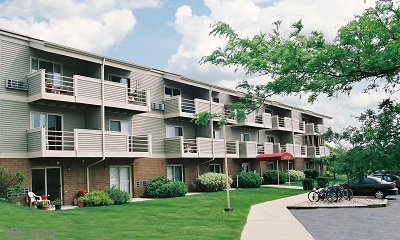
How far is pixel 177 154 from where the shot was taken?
2777 centimetres

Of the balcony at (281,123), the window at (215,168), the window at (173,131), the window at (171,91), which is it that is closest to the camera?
the window at (173,131)

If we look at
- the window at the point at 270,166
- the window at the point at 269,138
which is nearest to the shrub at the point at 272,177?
the window at the point at 270,166

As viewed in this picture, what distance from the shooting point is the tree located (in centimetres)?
362

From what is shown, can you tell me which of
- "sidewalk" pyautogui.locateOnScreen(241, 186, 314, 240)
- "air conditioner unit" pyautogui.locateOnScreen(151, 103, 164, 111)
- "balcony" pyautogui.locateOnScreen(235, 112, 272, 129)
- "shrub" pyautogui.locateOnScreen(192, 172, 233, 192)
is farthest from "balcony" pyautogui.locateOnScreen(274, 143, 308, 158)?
"sidewalk" pyautogui.locateOnScreen(241, 186, 314, 240)

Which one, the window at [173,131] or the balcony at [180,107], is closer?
the balcony at [180,107]

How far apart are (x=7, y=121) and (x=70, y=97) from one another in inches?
124

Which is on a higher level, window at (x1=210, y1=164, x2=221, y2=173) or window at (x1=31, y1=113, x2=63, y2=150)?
window at (x1=31, y1=113, x2=63, y2=150)

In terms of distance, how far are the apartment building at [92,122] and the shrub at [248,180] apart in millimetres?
3379

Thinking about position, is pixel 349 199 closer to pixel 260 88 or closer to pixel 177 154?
pixel 177 154

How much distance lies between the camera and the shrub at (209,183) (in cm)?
2936

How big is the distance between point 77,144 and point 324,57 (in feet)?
60.4

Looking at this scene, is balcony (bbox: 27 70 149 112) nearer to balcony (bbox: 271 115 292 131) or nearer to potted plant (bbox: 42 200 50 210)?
potted plant (bbox: 42 200 50 210)

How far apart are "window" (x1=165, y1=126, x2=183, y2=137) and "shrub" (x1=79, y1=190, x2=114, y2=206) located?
8.67 metres

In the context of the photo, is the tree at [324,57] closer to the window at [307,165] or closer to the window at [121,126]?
the window at [121,126]
